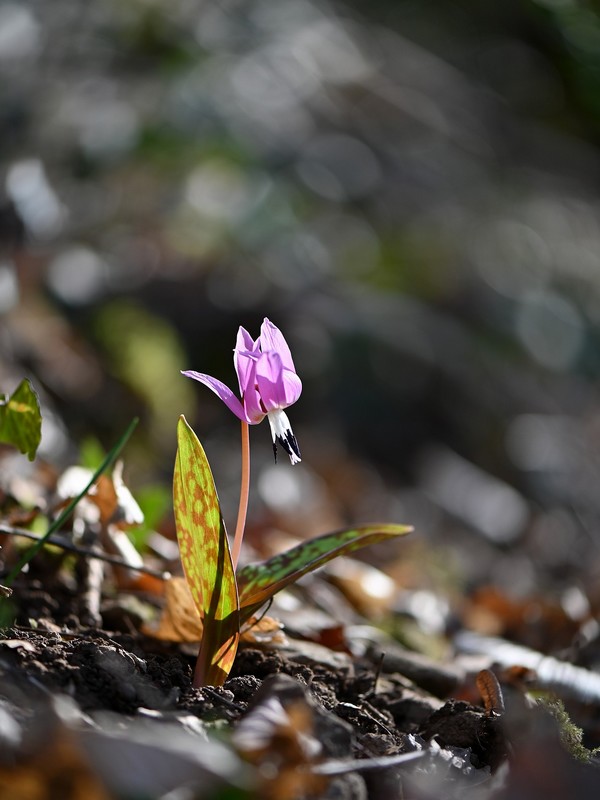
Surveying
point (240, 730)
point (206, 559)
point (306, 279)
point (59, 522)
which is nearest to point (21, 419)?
→ point (59, 522)

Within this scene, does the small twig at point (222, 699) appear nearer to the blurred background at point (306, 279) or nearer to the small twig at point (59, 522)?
the small twig at point (59, 522)

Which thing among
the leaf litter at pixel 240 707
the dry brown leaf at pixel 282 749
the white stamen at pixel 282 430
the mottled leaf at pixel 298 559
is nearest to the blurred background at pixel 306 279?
the leaf litter at pixel 240 707

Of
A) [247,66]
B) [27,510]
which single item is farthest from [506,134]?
[27,510]

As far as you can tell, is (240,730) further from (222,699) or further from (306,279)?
(306,279)

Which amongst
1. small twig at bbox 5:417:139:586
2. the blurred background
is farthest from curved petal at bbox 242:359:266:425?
the blurred background

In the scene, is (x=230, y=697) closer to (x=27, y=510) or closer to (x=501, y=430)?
(x=27, y=510)

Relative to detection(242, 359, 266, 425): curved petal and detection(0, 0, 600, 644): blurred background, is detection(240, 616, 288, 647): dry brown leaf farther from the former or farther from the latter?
detection(0, 0, 600, 644): blurred background

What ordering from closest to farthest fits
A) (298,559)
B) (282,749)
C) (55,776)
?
(55,776) → (282,749) → (298,559)
